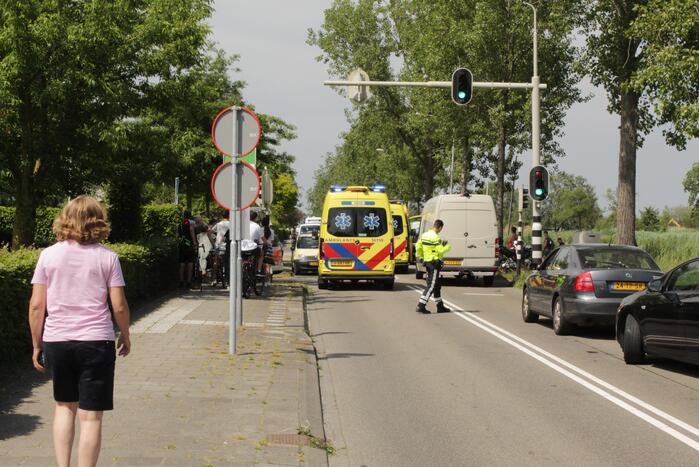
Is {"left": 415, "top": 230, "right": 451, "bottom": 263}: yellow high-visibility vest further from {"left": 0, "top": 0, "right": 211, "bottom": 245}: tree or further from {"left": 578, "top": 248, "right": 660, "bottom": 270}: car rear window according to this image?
{"left": 0, "top": 0, "right": 211, "bottom": 245}: tree

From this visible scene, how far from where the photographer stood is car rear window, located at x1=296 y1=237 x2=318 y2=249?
32.9m

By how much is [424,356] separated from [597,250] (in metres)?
4.11

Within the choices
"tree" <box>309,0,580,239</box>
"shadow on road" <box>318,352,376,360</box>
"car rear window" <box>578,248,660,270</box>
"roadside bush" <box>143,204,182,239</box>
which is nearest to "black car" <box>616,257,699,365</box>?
"car rear window" <box>578,248,660,270</box>

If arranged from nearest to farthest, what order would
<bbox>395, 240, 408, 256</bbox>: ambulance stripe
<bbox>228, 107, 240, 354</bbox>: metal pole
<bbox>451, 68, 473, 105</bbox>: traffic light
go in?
1. <bbox>228, 107, 240, 354</bbox>: metal pole
2. <bbox>451, 68, 473, 105</bbox>: traffic light
3. <bbox>395, 240, 408, 256</bbox>: ambulance stripe

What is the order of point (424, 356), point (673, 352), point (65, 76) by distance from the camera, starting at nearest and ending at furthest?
point (673, 352)
point (424, 356)
point (65, 76)

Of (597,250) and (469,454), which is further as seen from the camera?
(597,250)

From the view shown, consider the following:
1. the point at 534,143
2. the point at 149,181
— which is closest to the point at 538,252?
the point at 534,143

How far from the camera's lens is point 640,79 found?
20266 mm

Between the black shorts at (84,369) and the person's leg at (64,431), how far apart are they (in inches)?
3.0

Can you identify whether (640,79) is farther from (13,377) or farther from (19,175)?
(13,377)

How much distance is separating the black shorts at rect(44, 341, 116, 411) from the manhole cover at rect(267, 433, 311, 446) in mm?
1649

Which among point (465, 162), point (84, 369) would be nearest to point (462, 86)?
point (84, 369)

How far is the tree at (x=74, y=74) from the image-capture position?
16.0 m

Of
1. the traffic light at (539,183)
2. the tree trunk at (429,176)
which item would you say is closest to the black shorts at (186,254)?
the traffic light at (539,183)
